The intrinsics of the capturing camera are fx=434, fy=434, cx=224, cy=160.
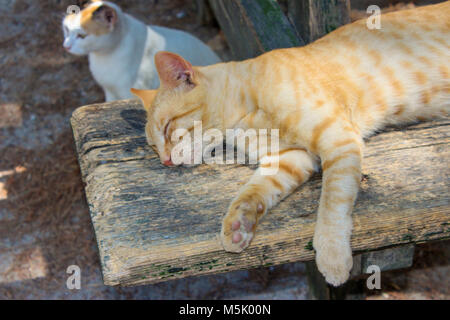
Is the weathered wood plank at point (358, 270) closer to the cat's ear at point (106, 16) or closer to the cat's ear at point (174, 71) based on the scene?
the cat's ear at point (174, 71)

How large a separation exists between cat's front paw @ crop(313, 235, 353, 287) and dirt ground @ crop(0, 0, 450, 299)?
4.93ft

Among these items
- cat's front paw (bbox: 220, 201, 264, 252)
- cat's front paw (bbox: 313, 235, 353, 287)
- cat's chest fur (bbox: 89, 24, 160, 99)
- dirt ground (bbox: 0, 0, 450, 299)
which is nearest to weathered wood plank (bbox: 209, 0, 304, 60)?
cat's chest fur (bbox: 89, 24, 160, 99)

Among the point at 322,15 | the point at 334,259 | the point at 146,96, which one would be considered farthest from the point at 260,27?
the point at 334,259

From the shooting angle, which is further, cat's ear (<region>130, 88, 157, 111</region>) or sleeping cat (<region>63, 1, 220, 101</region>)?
sleeping cat (<region>63, 1, 220, 101</region>)

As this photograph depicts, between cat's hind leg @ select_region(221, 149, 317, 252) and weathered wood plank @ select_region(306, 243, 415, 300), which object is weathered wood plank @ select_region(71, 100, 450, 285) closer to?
cat's hind leg @ select_region(221, 149, 317, 252)

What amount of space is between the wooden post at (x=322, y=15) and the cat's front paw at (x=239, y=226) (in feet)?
4.04

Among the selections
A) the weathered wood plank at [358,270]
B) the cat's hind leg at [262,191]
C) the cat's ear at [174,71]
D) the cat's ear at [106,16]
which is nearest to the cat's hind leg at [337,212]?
the cat's hind leg at [262,191]

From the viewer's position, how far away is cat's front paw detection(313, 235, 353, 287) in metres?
1.46

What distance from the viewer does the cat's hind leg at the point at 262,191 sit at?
146 centimetres

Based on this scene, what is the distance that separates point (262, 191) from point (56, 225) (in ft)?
6.65

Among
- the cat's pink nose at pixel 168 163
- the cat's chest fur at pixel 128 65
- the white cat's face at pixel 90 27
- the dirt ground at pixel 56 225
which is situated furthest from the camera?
the cat's chest fur at pixel 128 65

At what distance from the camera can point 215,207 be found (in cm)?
162

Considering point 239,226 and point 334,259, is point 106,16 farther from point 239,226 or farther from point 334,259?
point 334,259
